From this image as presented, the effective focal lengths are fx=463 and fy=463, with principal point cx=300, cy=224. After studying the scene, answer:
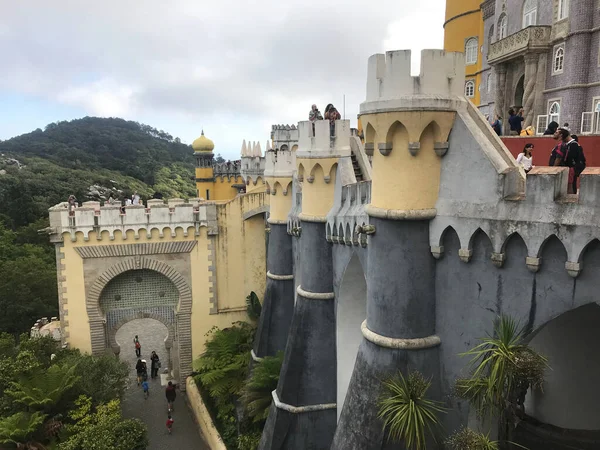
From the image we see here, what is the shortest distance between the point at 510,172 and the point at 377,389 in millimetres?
3323

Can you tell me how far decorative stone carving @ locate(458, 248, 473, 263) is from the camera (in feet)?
18.5

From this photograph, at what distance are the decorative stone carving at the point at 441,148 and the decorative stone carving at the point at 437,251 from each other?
1201 millimetres

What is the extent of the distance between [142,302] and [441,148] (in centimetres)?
1414

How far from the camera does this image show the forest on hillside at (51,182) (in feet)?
75.6

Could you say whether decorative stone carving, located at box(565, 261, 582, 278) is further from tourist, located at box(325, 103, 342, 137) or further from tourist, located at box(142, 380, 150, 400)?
tourist, located at box(142, 380, 150, 400)

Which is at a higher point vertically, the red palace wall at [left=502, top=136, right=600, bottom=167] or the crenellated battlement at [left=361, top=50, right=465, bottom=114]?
the crenellated battlement at [left=361, top=50, right=465, bottom=114]

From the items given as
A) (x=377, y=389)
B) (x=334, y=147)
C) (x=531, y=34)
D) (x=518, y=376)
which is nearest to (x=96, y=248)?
(x=334, y=147)

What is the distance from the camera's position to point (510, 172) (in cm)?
523

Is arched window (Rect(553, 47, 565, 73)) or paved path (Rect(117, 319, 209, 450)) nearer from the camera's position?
paved path (Rect(117, 319, 209, 450))

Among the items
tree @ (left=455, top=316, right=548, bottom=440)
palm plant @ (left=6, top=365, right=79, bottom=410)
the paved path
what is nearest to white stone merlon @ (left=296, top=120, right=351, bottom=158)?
tree @ (left=455, top=316, right=548, bottom=440)

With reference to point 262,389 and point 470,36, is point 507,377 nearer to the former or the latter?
point 262,389

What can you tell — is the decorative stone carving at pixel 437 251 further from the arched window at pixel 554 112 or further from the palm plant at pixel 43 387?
the arched window at pixel 554 112

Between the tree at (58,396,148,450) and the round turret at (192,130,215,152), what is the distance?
82.3 ft

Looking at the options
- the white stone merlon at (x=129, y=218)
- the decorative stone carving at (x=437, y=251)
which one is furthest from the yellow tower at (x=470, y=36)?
the decorative stone carving at (x=437, y=251)
